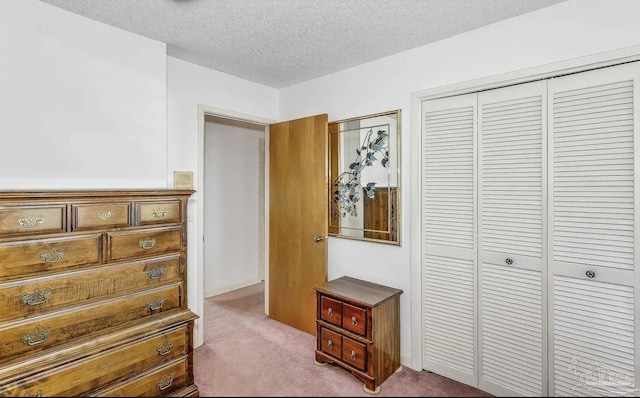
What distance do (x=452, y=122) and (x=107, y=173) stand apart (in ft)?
8.19

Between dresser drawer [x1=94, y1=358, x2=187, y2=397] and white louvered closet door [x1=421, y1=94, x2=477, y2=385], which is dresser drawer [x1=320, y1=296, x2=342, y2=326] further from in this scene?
dresser drawer [x1=94, y1=358, x2=187, y2=397]

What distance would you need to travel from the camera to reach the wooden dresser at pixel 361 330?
2326mm

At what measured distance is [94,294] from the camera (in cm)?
181

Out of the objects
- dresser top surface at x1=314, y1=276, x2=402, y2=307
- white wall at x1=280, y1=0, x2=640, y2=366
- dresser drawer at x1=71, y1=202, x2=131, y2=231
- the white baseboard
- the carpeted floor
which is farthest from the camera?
the white baseboard

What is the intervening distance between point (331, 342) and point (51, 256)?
6.31 ft

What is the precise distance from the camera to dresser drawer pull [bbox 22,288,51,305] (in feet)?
5.23

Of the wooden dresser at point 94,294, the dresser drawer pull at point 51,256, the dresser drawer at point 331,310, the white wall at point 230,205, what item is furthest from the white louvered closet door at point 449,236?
the white wall at point 230,205

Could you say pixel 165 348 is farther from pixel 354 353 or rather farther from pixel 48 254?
pixel 354 353

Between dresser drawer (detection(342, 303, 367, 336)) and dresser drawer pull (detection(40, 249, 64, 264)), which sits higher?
dresser drawer pull (detection(40, 249, 64, 264))

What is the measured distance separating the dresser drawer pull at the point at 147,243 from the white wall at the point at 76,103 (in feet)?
1.82

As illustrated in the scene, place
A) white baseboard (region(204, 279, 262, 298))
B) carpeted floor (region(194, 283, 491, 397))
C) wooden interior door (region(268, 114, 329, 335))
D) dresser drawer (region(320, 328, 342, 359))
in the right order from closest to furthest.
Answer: carpeted floor (region(194, 283, 491, 397)) < dresser drawer (region(320, 328, 342, 359)) < wooden interior door (region(268, 114, 329, 335)) < white baseboard (region(204, 279, 262, 298))

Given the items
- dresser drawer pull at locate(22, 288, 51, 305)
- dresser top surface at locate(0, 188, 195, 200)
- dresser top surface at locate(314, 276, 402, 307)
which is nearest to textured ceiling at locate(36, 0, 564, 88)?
dresser top surface at locate(0, 188, 195, 200)

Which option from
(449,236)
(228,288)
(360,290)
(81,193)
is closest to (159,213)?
(81,193)

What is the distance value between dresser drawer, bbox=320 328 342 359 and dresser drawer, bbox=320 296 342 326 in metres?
0.09
